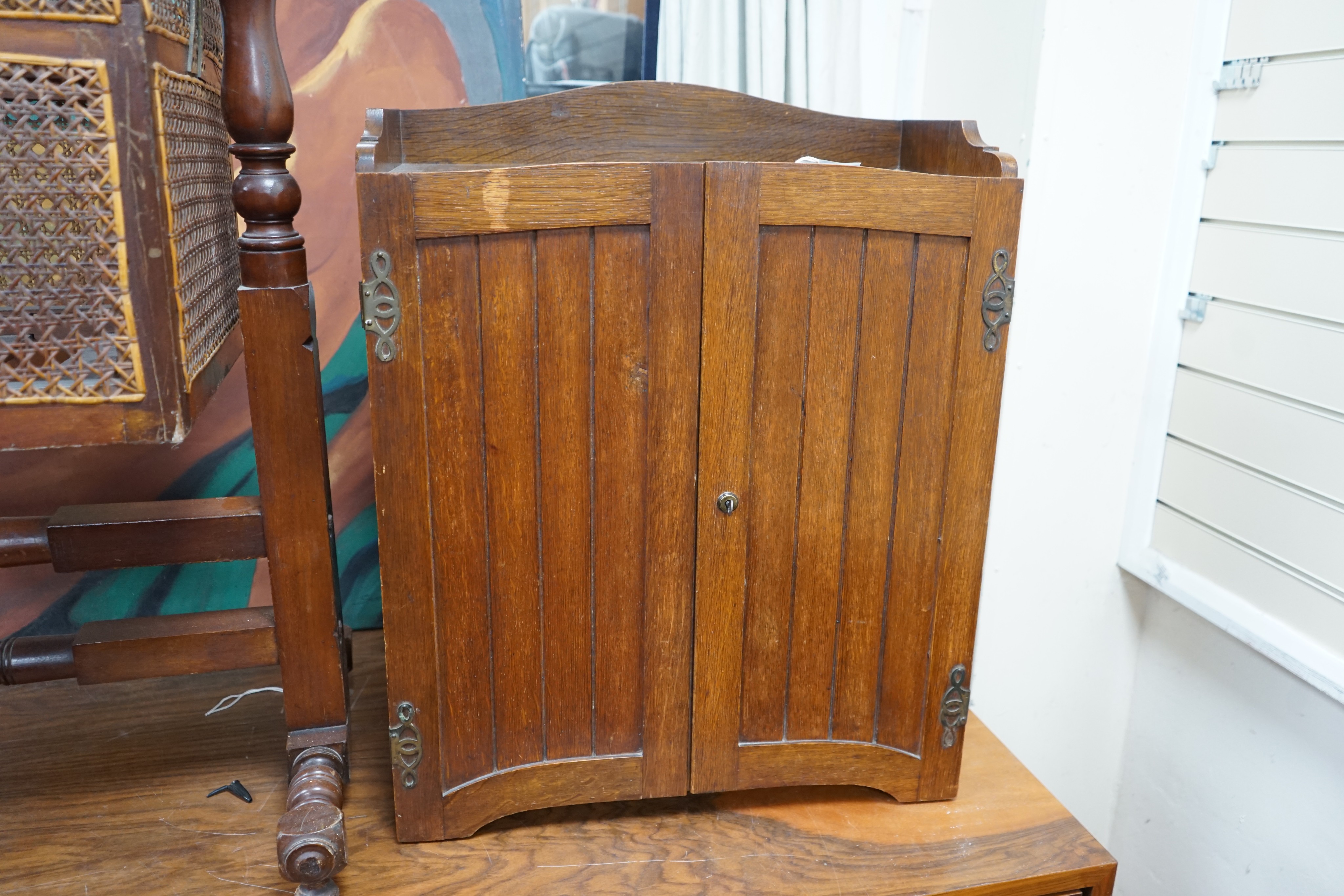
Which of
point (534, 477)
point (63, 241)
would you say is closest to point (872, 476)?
point (534, 477)

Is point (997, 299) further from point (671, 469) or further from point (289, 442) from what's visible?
point (289, 442)

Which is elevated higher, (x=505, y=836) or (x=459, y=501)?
(x=459, y=501)

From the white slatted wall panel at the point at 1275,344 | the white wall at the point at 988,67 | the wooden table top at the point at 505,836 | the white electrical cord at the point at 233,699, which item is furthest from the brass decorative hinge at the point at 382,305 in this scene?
the white slatted wall panel at the point at 1275,344

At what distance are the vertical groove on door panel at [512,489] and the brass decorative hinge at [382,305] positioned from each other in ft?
0.32

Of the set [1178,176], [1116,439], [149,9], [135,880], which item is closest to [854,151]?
[1178,176]

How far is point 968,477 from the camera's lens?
50.6 inches

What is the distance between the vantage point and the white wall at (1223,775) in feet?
5.32

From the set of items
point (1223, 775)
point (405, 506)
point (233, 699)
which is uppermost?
point (405, 506)

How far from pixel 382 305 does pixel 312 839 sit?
61 centimetres

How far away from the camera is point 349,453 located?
5.90 feet

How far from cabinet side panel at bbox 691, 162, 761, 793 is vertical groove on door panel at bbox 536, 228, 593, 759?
142mm

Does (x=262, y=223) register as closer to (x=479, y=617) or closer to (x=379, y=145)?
(x=379, y=145)

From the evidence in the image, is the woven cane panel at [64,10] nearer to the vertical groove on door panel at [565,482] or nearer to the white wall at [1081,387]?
the vertical groove on door panel at [565,482]

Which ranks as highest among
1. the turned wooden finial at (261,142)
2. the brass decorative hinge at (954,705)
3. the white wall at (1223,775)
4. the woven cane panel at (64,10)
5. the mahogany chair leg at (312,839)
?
the woven cane panel at (64,10)
